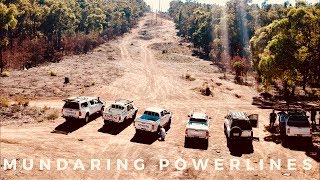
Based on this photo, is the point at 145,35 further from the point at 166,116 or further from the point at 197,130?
the point at 197,130

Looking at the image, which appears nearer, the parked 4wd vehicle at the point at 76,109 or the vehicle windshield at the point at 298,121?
the vehicle windshield at the point at 298,121

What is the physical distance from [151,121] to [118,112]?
10.9 feet

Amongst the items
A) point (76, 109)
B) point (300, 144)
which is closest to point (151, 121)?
point (76, 109)

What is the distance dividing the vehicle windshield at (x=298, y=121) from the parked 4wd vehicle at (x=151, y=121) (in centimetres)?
847

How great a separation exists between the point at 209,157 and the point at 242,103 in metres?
19.8

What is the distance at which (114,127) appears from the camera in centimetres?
2267

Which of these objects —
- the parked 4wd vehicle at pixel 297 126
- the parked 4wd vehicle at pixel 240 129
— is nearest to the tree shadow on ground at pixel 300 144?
the parked 4wd vehicle at pixel 297 126

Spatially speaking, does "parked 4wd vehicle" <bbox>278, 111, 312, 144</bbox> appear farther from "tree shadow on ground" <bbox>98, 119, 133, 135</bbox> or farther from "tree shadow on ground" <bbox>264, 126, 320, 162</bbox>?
"tree shadow on ground" <bbox>98, 119, 133, 135</bbox>

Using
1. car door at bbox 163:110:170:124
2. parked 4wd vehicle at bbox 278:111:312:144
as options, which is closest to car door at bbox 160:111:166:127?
car door at bbox 163:110:170:124

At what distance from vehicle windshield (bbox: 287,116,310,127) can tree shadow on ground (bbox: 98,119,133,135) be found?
11558 mm

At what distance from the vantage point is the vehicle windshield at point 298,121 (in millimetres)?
19844

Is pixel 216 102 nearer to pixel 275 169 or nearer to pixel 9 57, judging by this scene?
pixel 275 169

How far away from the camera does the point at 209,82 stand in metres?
45.1

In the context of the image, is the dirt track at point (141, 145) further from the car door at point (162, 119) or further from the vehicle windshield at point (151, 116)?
the vehicle windshield at point (151, 116)
